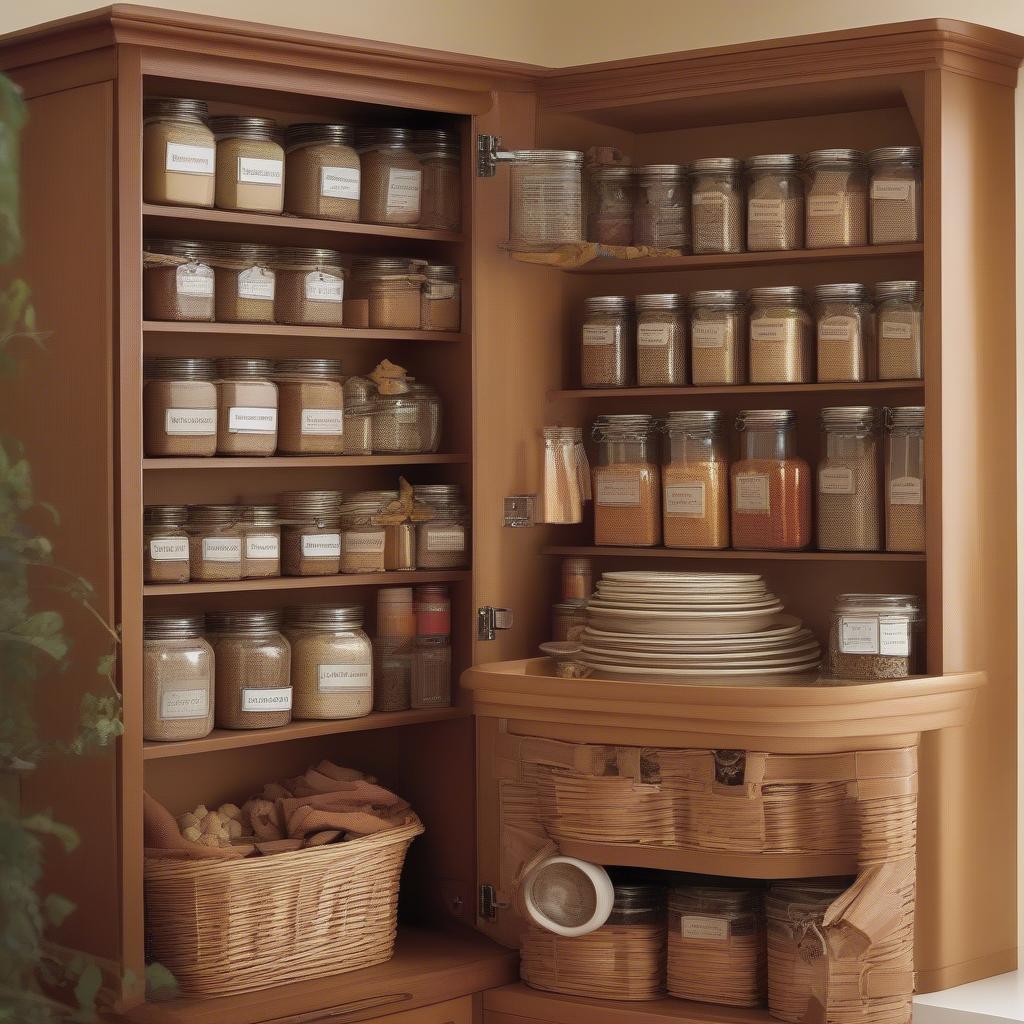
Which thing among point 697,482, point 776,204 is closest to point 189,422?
point 697,482

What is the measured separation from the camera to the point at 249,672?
301cm

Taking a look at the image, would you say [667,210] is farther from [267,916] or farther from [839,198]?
[267,916]

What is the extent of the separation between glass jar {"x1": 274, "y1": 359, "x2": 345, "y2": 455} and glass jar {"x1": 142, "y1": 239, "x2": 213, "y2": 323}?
8.7 inches

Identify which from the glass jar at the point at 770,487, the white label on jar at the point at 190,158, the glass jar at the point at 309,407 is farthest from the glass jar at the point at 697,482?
the white label on jar at the point at 190,158

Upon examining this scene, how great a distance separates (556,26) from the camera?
3.86 m

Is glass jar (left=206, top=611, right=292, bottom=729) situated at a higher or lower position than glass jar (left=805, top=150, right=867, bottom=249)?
lower

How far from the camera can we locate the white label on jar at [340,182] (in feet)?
10.2

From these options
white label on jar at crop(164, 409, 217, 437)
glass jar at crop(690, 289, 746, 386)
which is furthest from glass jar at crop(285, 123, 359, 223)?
glass jar at crop(690, 289, 746, 386)

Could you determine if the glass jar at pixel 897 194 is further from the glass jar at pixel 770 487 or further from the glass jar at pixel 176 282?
the glass jar at pixel 176 282

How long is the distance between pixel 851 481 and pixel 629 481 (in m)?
0.47

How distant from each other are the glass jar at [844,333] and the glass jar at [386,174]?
35.1 inches

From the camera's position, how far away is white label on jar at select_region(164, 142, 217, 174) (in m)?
2.88

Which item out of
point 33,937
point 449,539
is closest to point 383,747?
point 449,539

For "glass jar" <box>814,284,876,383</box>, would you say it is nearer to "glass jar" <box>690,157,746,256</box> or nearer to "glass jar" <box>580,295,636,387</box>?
"glass jar" <box>690,157,746,256</box>
